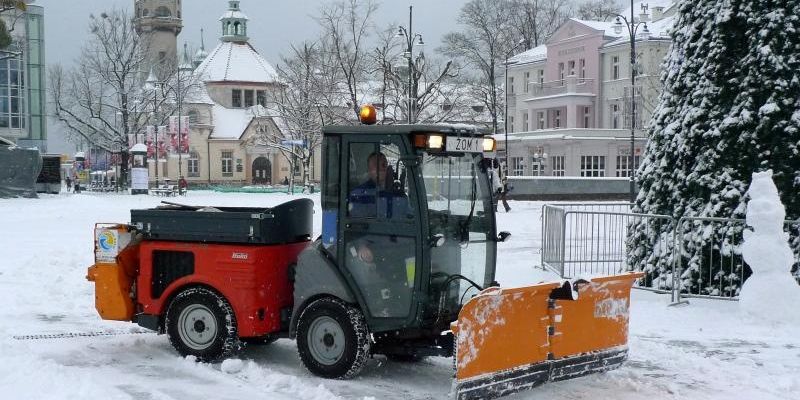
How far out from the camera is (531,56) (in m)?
68.8

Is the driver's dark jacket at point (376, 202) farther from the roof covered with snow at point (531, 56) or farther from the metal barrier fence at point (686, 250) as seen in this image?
the roof covered with snow at point (531, 56)

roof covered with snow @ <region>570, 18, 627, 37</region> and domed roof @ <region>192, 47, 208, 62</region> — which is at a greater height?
domed roof @ <region>192, 47, 208, 62</region>

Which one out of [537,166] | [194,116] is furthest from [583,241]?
[194,116]

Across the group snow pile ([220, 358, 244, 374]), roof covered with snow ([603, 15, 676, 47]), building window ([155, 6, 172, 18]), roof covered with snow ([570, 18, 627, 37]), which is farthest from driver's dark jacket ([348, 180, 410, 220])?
building window ([155, 6, 172, 18])

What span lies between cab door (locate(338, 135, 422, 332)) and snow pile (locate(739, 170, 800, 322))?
16.4 feet

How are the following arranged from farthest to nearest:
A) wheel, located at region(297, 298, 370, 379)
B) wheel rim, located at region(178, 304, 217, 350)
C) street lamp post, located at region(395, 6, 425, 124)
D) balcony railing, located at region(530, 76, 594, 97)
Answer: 1. balcony railing, located at region(530, 76, 594, 97)
2. street lamp post, located at region(395, 6, 425, 124)
3. wheel rim, located at region(178, 304, 217, 350)
4. wheel, located at region(297, 298, 370, 379)

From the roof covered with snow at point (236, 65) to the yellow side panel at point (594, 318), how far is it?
8305 centimetres

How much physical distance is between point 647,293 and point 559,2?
220 feet

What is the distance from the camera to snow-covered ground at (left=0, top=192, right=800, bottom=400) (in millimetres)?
7316

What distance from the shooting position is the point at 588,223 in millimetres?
14016

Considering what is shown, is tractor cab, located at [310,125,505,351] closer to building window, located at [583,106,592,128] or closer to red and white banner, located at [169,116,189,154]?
red and white banner, located at [169,116,189,154]

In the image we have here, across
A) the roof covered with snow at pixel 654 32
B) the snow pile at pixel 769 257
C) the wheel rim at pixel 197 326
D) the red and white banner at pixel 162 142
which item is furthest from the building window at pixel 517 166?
the wheel rim at pixel 197 326

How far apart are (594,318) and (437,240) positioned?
1480mm

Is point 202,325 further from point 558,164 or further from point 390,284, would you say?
point 558,164
